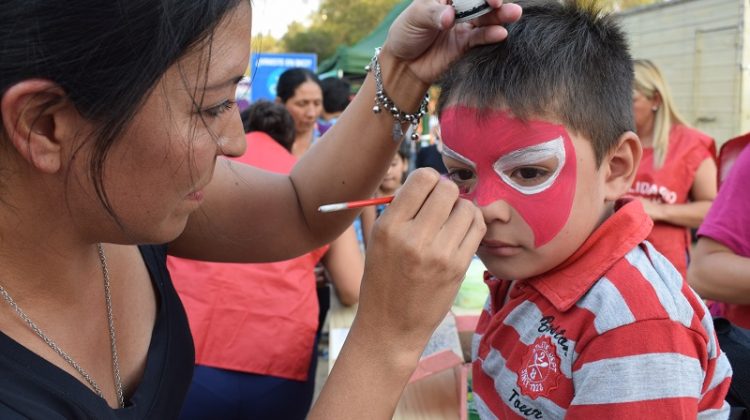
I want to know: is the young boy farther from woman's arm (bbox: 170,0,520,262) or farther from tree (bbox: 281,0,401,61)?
tree (bbox: 281,0,401,61)

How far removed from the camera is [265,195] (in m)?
1.39

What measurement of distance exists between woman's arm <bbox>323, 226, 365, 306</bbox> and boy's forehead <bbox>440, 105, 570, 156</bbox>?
65.9 inches

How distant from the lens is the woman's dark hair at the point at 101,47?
789mm

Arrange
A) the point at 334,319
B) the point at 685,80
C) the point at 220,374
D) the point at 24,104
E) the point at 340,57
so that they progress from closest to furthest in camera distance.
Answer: the point at 24,104 → the point at 220,374 → the point at 334,319 → the point at 685,80 → the point at 340,57

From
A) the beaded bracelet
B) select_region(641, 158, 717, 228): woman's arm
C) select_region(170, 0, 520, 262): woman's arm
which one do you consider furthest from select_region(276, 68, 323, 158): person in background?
the beaded bracelet

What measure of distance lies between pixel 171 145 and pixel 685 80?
6527 millimetres

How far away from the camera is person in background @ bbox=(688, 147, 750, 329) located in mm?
1623

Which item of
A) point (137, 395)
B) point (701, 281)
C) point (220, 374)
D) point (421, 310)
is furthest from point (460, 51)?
point (220, 374)

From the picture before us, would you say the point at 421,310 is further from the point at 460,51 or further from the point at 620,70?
the point at 620,70

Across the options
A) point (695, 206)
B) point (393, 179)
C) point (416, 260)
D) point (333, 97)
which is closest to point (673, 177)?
point (695, 206)

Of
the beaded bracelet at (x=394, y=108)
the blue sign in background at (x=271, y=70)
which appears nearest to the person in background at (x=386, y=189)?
the beaded bracelet at (x=394, y=108)

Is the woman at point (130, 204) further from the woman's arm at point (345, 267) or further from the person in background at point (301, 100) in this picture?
the person in background at point (301, 100)

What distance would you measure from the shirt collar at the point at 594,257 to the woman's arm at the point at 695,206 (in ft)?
5.77

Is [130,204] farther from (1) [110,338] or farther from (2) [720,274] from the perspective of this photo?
(2) [720,274]
